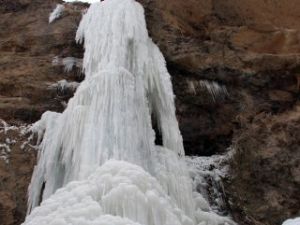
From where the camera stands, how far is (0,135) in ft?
28.7

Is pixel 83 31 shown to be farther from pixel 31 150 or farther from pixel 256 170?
pixel 256 170

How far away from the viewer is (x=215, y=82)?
33.8 feet

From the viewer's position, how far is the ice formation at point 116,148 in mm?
5812

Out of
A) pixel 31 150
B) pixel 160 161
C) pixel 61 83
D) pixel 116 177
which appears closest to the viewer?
pixel 116 177

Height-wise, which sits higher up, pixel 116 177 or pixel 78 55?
pixel 116 177

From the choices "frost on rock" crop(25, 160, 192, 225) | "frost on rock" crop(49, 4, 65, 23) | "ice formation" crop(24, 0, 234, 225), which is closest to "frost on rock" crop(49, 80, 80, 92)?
"ice formation" crop(24, 0, 234, 225)

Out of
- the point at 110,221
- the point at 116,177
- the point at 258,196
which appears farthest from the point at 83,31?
the point at 110,221

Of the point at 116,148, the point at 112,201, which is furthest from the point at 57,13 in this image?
the point at 112,201

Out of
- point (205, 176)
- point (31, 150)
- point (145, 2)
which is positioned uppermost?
point (145, 2)

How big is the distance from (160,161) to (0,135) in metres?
2.64

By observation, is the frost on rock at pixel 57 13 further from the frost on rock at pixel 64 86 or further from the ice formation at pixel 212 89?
the ice formation at pixel 212 89

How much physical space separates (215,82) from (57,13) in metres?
3.59

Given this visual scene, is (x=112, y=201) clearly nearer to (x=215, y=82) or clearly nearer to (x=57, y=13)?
(x=215, y=82)

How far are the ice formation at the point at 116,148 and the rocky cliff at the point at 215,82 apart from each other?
0.59 meters
